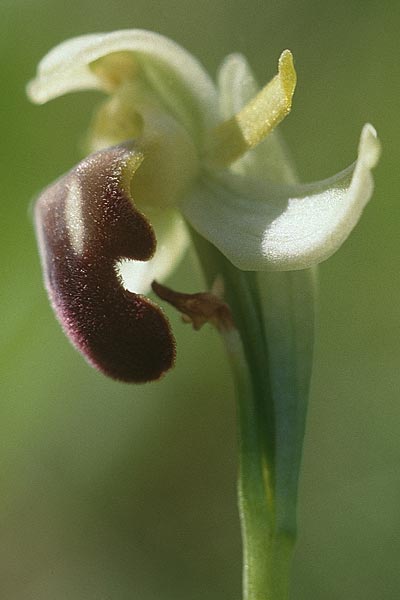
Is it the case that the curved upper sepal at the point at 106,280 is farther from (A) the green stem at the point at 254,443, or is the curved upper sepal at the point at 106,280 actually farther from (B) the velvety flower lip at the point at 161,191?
(A) the green stem at the point at 254,443

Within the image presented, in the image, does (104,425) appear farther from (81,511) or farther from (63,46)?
(63,46)

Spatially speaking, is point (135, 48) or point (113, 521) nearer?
point (135, 48)

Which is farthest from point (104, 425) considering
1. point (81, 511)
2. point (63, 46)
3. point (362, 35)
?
point (63, 46)

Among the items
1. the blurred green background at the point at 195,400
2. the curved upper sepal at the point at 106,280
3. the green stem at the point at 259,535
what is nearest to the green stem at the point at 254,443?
the green stem at the point at 259,535

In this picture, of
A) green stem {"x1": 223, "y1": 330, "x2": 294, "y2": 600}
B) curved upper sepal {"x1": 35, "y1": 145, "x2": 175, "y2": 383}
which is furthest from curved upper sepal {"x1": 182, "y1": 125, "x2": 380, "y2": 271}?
green stem {"x1": 223, "y1": 330, "x2": 294, "y2": 600}

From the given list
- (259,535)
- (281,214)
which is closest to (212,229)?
(281,214)
